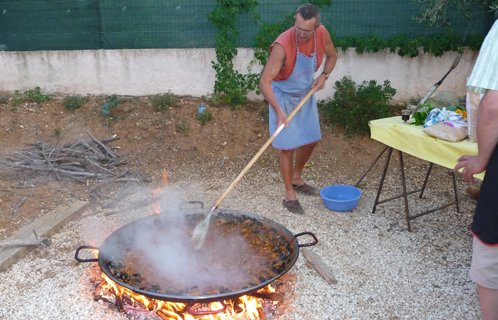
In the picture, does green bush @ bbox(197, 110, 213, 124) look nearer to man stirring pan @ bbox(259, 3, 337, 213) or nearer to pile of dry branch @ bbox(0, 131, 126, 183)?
pile of dry branch @ bbox(0, 131, 126, 183)

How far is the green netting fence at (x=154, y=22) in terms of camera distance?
6.45 metres

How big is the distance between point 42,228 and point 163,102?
3315 millimetres

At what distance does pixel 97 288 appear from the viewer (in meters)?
2.98

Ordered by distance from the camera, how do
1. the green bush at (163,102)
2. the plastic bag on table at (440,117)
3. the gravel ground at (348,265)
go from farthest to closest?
the green bush at (163,102) < the plastic bag on table at (440,117) < the gravel ground at (348,265)

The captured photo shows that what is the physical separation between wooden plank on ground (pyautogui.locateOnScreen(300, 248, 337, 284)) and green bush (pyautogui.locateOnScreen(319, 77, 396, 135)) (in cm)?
309

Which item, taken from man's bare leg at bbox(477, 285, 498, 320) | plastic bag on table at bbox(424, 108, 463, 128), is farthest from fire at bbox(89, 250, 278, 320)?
plastic bag on table at bbox(424, 108, 463, 128)

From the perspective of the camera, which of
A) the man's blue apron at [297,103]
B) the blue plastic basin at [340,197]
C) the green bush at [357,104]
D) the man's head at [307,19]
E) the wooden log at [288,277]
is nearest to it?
the wooden log at [288,277]

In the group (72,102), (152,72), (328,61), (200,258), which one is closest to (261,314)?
(200,258)

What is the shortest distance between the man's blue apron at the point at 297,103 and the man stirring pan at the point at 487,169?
7.30ft

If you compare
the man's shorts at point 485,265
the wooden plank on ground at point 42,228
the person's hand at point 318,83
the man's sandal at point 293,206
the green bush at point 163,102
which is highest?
the person's hand at point 318,83

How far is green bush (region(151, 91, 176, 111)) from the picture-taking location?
664 centimetres

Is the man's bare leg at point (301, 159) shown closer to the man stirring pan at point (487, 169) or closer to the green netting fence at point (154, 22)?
the man stirring pan at point (487, 169)

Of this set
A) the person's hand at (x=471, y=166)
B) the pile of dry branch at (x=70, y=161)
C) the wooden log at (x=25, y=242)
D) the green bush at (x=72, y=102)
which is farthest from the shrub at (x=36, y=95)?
the person's hand at (x=471, y=166)

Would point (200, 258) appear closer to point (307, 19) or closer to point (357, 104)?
point (307, 19)
